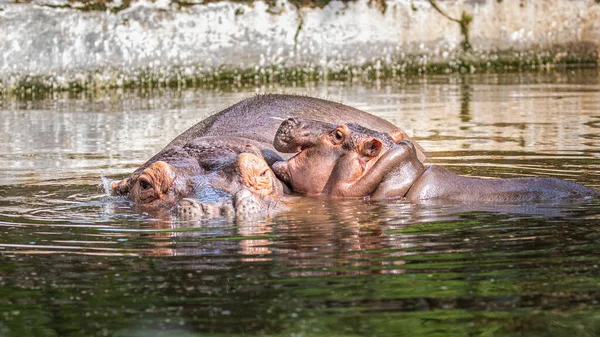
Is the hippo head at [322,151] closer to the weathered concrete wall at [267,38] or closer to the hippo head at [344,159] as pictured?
the hippo head at [344,159]

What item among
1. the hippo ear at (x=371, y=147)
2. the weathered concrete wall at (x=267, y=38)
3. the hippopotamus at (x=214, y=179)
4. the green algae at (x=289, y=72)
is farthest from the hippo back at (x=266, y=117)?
the green algae at (x=289, y=72)

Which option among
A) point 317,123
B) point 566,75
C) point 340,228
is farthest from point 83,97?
point 340,228

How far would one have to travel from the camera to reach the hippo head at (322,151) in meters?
5.14

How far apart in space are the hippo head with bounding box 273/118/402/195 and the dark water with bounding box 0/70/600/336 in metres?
0.20

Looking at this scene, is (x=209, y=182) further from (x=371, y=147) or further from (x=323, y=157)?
(x=371, y=147)

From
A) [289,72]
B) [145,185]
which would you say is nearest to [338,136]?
[145,185]

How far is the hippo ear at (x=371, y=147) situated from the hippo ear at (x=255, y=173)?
0.45 m

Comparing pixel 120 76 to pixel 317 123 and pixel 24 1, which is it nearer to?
pixel 24 1

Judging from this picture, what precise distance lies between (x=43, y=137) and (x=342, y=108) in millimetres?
3182

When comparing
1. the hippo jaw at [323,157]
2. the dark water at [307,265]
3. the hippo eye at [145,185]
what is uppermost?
the hippo jaw at [323,157]

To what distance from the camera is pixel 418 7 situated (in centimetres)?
1370

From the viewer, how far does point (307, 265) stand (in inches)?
139

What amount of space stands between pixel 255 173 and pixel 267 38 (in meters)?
8.63

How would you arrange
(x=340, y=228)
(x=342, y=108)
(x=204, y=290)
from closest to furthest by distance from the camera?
(x=204, y=290), (x=340, y=228), (x=342, y=108)
